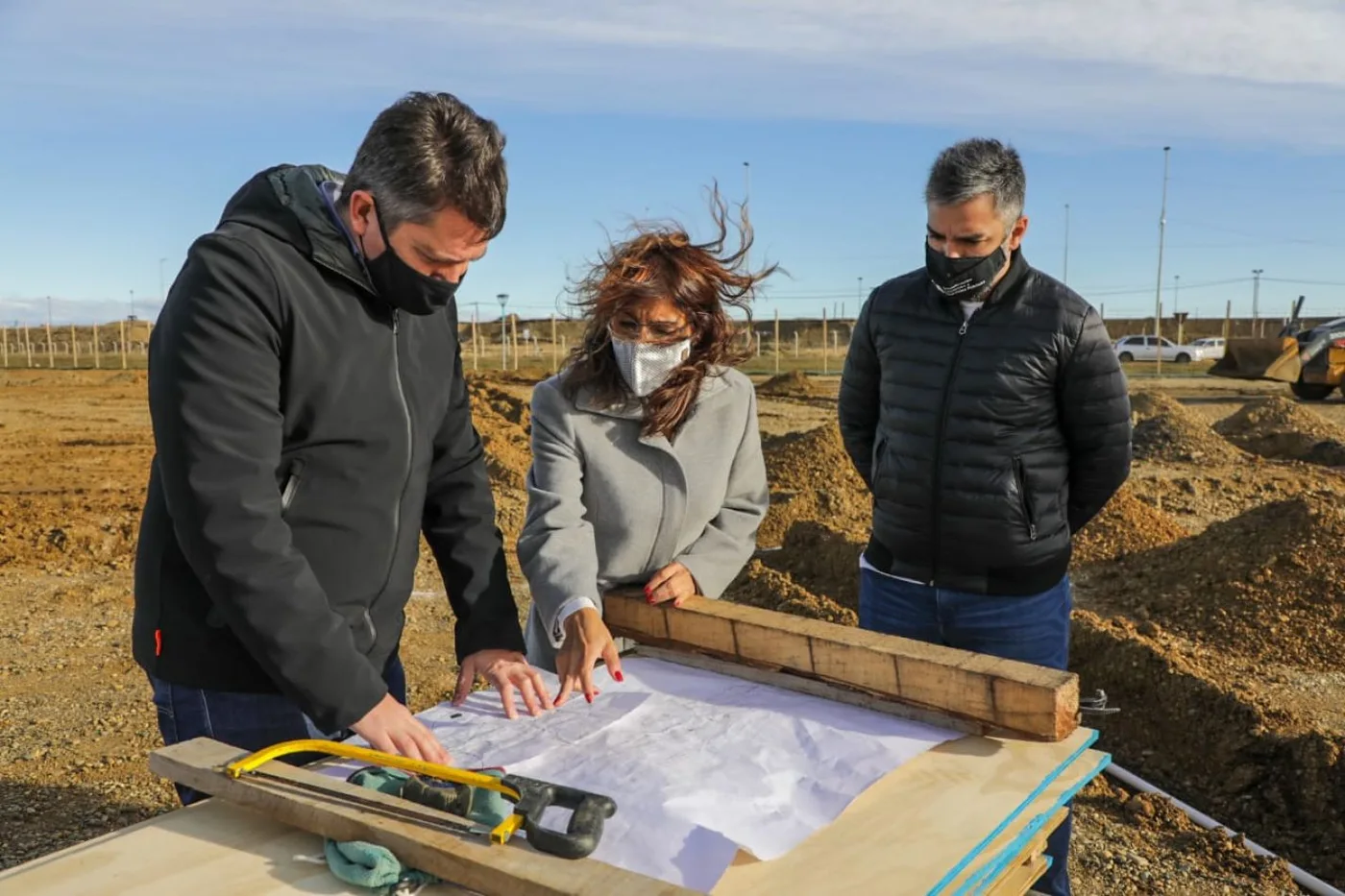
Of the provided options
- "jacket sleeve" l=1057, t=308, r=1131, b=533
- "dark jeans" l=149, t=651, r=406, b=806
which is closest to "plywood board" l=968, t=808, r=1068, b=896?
"dark jeans" l=149, t=651, r=406, b=806

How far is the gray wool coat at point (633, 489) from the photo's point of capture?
2475 millimetres

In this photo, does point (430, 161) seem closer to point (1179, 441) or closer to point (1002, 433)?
point (1002, 433)

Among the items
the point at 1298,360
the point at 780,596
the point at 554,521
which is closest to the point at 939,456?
the point at 554,521

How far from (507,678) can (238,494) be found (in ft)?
2.08

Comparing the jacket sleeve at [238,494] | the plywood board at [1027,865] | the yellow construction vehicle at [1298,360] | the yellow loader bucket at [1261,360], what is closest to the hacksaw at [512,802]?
the jacket sleeve at [238,494]

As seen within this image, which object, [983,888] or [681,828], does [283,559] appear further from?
[983,888]

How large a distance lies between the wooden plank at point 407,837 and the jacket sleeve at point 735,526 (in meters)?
1.12

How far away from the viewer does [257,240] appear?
183cm

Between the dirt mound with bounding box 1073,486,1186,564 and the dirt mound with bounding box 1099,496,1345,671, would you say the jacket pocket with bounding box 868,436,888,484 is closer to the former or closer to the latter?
the dirt mound with bounding box 1099,496,1345,671

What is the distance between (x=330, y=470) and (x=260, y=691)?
42cm

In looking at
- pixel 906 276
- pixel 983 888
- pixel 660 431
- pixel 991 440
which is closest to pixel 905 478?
pixel 991 440

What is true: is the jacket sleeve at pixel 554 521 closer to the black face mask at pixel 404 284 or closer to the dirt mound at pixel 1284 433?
the black face mask at pixel 404 284

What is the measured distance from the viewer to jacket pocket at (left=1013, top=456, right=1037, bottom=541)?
10.4 feet

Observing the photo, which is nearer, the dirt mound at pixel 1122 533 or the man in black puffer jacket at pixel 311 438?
the man in black puffer jacket at pixel 311 438
